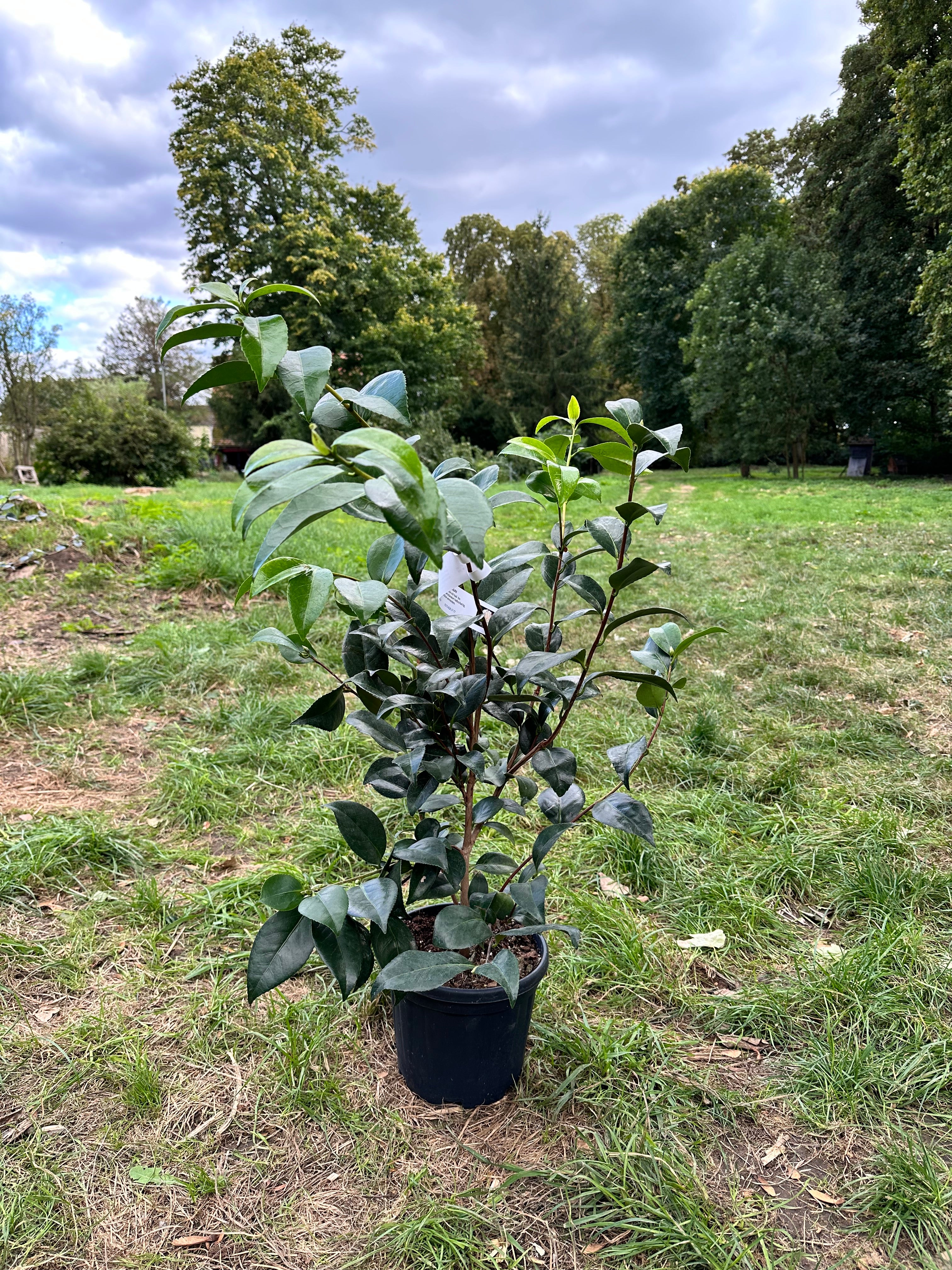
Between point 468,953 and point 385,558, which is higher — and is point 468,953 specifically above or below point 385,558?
below

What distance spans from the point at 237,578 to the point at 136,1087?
11.7 ft

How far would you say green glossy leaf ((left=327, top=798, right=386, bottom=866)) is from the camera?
1152 millimetres

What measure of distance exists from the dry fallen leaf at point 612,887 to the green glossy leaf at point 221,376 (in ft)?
5.13

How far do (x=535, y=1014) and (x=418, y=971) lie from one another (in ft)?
1.84

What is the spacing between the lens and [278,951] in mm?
1030

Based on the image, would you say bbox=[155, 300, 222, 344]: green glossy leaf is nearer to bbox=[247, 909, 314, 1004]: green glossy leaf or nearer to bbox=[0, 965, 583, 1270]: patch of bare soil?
bbox=[247, 909, 314, 1004]: green glossy leaf


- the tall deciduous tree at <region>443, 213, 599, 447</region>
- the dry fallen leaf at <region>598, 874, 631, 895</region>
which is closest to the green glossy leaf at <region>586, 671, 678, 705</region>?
the dry fallen leaf at <region>598, 874, 631, 895</region>

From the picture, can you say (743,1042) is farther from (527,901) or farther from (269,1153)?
(269,1153)

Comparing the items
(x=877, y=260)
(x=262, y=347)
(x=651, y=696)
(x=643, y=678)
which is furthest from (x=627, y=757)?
(x=877, y=260)

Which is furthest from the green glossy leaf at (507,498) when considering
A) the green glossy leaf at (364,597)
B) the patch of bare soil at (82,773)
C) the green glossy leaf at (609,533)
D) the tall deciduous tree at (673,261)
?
the tall deciduous tree at (673,261)

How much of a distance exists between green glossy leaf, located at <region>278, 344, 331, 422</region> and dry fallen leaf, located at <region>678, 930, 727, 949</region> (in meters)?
1.49

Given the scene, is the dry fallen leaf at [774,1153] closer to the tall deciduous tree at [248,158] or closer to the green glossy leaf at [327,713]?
the green glossy leaf at [327,713]

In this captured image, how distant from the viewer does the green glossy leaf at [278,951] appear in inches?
39.3

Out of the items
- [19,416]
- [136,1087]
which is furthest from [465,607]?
[19,416]
